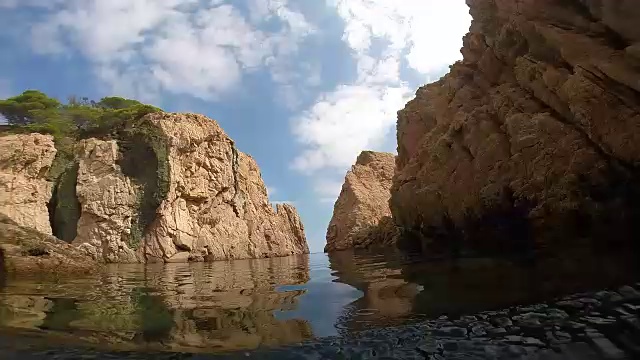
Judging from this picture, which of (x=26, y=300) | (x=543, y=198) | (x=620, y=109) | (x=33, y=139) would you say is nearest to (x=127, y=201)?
(x=33, y=139)

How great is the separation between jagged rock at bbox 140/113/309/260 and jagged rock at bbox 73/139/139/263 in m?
1.75

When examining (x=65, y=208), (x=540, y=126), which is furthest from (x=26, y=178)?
(x=540, y=126)

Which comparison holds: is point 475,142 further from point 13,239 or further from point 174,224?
point 174,224

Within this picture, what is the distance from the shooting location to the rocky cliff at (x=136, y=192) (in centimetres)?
2711

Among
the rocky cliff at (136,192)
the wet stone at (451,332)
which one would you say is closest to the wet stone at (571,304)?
the wet stone at (451,332)

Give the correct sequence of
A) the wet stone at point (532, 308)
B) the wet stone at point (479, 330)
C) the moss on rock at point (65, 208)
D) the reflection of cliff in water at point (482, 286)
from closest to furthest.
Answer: the wet stone at point (479, 330), the wet stone at point (532, 308), the reflection of cliff in water at point (482, 286), the moss on rock at point (65, 208)

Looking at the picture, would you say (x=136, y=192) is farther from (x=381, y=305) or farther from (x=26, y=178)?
(x=381, y=305)

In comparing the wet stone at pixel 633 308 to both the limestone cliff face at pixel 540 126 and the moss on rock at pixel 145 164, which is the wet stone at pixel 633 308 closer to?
the limestone cliff face at pixel 540 126

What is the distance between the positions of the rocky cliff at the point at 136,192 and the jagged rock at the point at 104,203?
0.06m

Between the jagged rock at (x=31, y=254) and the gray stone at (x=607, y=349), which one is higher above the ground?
the jagged rock at (x=31, y=254)

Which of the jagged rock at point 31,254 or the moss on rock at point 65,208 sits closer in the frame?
the jagged rock at point 31,254

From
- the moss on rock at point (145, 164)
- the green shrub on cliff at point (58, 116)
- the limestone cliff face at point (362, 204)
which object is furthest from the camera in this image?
the limestone cliff face at point (362, 204)

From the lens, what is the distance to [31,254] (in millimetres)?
10070

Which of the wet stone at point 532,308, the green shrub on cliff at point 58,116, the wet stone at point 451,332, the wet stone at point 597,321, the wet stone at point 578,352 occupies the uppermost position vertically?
the green shrub on cliff at point 58,116
